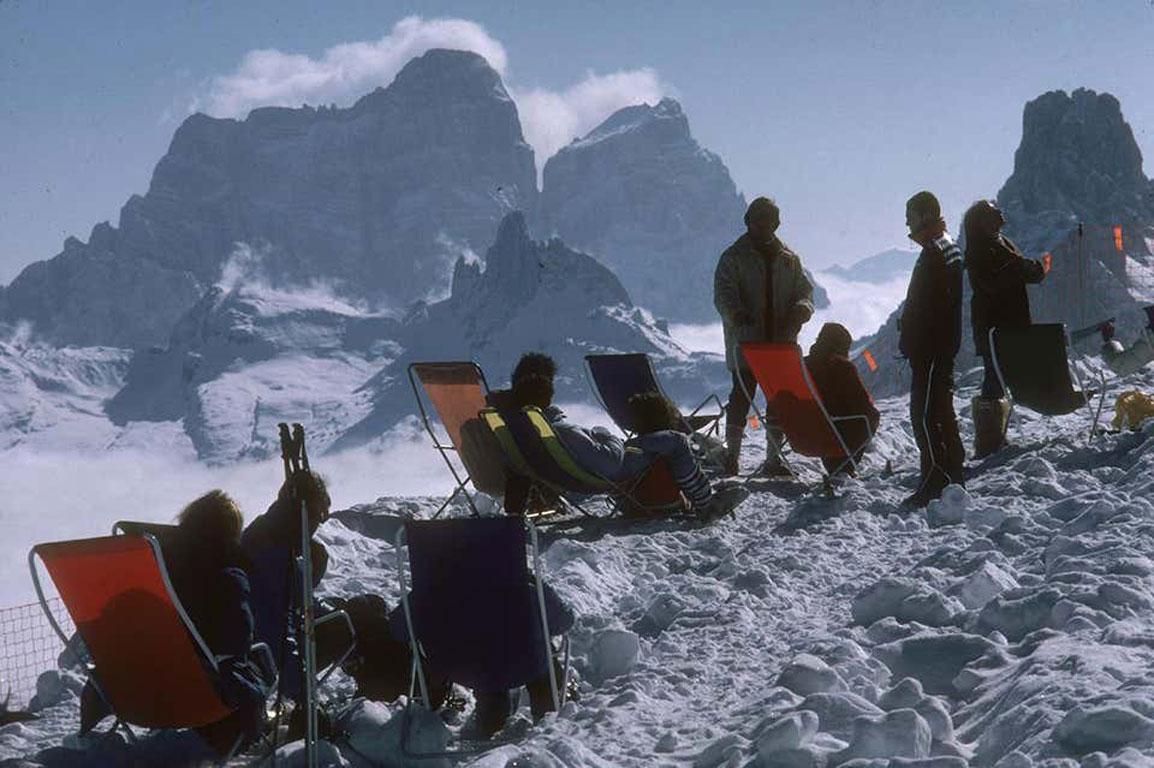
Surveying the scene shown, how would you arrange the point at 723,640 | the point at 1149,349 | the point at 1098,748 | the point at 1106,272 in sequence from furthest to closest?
the point at 1106,272
the point at 1149,349
the point at 723,640
the point at 1098,748

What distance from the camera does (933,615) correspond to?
14.2ft

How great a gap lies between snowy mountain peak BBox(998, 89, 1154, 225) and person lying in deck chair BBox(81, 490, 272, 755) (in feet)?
341

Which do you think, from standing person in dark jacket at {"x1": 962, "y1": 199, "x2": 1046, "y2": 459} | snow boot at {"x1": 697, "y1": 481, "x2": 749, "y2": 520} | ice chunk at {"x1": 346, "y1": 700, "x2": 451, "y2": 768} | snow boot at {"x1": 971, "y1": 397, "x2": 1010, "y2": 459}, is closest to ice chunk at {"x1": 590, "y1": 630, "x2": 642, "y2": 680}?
ice chunk at {"x1": 346, "y1": 700, "x2": 451, "y2": 768}

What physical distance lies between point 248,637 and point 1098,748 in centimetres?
258

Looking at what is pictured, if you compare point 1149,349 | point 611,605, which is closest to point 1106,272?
point 1149,349

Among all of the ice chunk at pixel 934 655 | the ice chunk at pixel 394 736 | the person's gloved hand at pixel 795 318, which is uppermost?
the person's gloved hand at pixel 795 318

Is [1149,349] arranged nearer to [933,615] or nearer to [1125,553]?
[1125,553]

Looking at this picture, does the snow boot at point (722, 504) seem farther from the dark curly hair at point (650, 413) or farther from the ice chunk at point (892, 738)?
the ice chunk at point (892, 738)

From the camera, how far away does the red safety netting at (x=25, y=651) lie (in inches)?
226

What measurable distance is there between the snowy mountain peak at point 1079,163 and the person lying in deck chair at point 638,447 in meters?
99.8

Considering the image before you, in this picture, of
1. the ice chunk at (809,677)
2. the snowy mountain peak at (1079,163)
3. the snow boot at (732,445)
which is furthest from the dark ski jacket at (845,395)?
the snowy mountain peak at (1079,163)

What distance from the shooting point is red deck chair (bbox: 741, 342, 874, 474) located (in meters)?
7.38

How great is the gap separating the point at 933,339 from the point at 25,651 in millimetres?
5490

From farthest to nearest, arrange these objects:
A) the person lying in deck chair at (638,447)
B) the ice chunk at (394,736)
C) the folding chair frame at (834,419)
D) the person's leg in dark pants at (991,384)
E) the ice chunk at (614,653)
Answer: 1. the person's leg in dark pants at (991,384)
2. the folding chair frame at (834,419)
3. the person lying in deck chair at (638,447)
4. the ice chunk at (614,653)
5. the ice chunk at (394,736)
